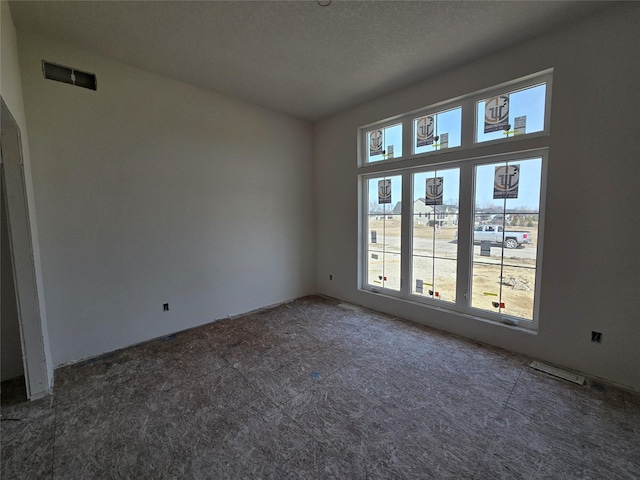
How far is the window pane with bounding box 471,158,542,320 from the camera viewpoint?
270cm

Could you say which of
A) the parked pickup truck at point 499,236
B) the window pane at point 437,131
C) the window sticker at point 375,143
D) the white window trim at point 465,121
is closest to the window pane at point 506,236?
the parked pickup truck at point 499,236

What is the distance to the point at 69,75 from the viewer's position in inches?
101

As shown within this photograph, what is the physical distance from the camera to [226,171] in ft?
12.1

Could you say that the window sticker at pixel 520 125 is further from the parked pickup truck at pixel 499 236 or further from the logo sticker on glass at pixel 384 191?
the logo sticker on glass at pixel 384 191

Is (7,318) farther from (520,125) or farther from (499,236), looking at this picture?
(520,125)

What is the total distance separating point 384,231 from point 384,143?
4.22ft

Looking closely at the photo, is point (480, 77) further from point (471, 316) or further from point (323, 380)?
point (323, 380)

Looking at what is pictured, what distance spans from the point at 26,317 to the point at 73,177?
134 cm

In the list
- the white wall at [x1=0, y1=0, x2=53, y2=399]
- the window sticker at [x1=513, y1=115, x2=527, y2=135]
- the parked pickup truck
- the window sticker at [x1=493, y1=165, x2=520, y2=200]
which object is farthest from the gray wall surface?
the window sticker at [x1=513, y1=115, x2=527, y2=135]

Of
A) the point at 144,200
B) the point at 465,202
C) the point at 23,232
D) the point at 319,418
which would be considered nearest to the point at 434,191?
the point at 465,202

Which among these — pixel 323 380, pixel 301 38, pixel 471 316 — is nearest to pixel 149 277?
pixel 323 380

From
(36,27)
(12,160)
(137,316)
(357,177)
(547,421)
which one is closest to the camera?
(547,421)

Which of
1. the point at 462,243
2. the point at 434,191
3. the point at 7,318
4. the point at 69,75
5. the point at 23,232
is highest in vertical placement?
the point at 69,75

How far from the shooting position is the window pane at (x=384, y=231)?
384 centimetres
